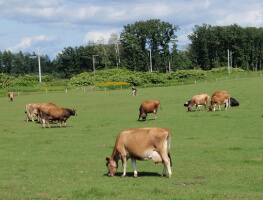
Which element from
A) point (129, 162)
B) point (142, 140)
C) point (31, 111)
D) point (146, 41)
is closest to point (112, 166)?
point (142, 140)

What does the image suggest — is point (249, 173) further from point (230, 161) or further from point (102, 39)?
point (102, 39)

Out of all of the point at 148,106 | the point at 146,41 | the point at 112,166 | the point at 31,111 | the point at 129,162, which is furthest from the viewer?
the point at 146,41

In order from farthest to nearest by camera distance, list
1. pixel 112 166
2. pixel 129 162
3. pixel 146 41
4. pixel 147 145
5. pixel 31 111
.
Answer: pixel 146 41 → pixel 31 111 → pixel 129 162 → pixel 112 166 → pixel 147 145

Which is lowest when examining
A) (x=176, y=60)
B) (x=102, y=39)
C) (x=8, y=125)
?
(x=8, y=125)

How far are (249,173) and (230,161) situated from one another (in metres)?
2.44

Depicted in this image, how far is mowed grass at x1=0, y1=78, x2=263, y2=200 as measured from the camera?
1054 cm

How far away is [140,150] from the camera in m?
12.3

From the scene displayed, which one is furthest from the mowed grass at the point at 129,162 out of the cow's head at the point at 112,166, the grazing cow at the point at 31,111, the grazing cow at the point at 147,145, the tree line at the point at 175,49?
the tree line at the point at 175,49

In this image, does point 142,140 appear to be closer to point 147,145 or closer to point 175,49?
point 147,145

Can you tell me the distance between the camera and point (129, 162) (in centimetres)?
1677

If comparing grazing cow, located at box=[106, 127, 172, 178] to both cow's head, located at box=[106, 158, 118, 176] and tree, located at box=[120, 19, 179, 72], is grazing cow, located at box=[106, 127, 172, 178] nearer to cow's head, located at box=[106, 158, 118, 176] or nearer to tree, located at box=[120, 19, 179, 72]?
cow's head, located at box=[106, 158, 118, 176]

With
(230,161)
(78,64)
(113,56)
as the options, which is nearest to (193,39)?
(113,56)

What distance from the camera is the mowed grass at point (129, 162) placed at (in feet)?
34.6

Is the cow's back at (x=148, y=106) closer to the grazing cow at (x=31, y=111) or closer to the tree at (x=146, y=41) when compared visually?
the grazing cow at (x=31, y=111)
